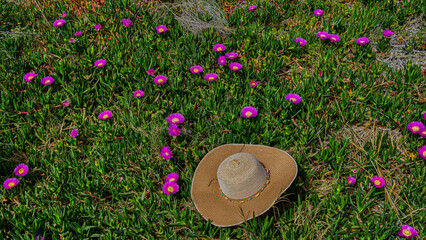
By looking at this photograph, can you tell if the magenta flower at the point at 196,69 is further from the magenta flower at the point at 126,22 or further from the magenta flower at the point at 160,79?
the magenta flower at the point at 126,22

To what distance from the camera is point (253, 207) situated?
1852 mm

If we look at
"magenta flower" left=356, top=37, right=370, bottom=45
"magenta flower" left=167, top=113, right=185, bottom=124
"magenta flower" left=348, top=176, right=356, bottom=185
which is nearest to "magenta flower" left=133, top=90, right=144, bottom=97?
"magenta flower" left=167, top=113, right=185, bottom=124

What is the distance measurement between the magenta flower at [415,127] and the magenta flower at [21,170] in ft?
8.13

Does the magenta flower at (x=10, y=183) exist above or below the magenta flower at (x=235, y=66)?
below

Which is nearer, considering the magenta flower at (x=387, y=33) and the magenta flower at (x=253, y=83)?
the magenta flower at (x=253, y=83)

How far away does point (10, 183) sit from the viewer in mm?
2285

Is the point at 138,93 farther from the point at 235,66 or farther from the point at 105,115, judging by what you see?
the point at 235,66

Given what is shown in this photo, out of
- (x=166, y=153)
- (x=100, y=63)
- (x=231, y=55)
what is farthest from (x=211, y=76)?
(x=100, y=63)

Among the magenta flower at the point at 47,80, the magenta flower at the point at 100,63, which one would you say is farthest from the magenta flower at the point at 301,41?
the magenta flower at the point at 47,80

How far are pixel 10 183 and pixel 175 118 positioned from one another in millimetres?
1125

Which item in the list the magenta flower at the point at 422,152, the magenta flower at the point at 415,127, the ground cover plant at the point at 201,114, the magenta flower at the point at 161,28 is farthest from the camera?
the magenta flower at the point at 161,28

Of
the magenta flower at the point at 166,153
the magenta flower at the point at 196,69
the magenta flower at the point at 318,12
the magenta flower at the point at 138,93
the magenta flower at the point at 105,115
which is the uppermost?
the magenta flower at the point at 318,12

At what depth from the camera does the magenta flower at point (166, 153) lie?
7.45ft

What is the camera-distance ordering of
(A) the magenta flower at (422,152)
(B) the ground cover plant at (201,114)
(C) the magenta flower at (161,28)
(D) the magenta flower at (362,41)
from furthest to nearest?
1. (C) the magenta flower at (161,28)
2. (D) the magenta flower at (362,41)
3. (A) the magenta flower at (422,152)
4. (B) the ground cover plant at (201,114)
